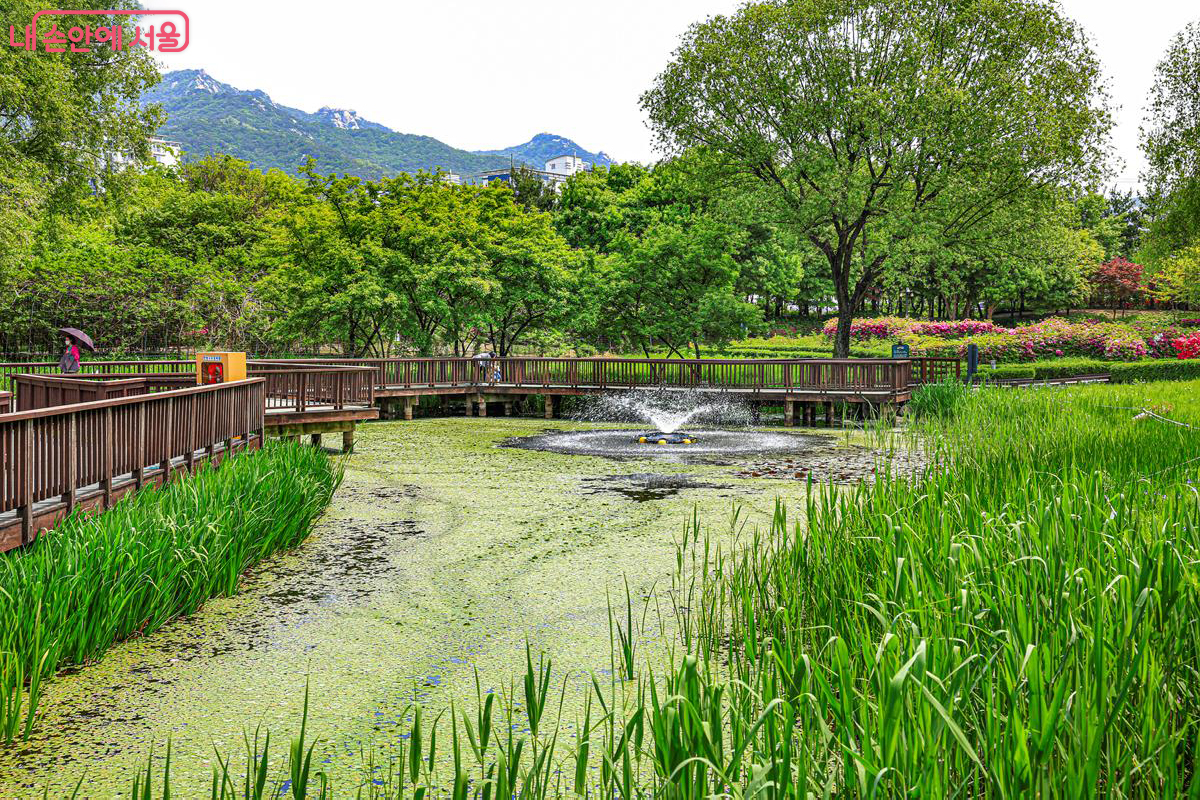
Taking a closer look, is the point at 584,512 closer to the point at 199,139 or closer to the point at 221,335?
the point at 221,335

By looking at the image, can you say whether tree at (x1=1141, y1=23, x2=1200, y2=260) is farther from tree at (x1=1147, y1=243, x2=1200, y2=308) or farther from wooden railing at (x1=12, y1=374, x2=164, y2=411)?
wooden railing at (x1=12, y1=374, x2=164, y2=411)

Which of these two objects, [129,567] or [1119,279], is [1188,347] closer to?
[1119,279]

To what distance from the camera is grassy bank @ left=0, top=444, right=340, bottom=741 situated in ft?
12.6

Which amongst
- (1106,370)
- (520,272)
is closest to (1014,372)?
(1106,370)

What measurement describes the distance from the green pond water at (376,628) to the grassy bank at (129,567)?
5.1 inches

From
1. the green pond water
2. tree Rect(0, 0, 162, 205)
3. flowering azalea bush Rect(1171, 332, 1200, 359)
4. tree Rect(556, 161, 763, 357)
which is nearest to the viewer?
the green pond water

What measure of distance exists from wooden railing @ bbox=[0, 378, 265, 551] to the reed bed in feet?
9.06

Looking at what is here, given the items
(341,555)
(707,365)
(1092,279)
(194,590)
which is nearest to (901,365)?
(707,365)

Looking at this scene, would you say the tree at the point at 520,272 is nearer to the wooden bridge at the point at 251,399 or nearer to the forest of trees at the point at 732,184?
the forest of trees at the point at 732,184

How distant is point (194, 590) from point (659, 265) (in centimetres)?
1810

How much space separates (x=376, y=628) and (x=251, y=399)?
587cm

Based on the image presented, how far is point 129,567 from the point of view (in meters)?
4.61

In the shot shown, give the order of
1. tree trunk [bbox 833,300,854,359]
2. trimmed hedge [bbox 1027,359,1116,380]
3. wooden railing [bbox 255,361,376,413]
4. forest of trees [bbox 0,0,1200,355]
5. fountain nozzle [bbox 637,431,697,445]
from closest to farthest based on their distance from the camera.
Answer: wooden railing [bbox 255,361,376,413] → fountain nozzle [bbox 637,431,697,445] → forest of trees [bbox 0,0,1200,355] → tree trunk [bbox 833,300,854,359] → trimmed hedge [bbox 1027,359,1116,380]

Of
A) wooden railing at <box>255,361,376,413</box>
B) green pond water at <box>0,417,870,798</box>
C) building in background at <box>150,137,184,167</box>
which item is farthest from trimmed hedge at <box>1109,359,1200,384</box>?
building in background at <box>150,137,184,167</box>
